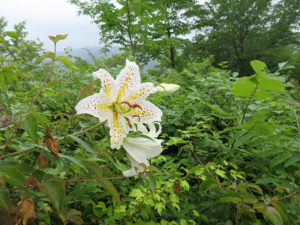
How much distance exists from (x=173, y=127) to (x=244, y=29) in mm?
16643

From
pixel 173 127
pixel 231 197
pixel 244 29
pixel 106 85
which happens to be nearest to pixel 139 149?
pixel 106 85

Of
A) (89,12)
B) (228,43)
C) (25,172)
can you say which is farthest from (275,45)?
(25,172)

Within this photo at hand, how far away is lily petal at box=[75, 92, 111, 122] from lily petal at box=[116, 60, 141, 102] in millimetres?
55

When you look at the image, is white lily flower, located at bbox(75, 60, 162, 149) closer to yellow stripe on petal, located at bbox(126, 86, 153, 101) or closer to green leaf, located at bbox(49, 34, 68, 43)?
yellow stripe on petal, located at bbox(126, 86, 153, 101)

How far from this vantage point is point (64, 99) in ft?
5.74

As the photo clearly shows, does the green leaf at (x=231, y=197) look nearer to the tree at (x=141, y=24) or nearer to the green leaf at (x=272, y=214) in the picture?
the green leaf at (x=272, y=214)

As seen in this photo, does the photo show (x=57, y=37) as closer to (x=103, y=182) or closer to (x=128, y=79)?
(x=128, y=79)

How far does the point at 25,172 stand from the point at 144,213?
23.0 inches

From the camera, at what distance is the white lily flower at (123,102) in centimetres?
60

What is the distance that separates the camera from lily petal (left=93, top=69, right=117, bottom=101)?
599 millimetres

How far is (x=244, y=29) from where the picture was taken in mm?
15570

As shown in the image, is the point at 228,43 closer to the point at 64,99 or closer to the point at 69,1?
the point at 69,1

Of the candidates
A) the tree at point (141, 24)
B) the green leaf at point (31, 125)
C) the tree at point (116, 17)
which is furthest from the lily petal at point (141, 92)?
the tree at point (116, 17)

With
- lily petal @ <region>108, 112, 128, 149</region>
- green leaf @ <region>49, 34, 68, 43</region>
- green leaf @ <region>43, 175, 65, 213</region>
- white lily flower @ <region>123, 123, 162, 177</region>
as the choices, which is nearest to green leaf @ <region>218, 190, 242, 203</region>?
white lily flower @ <region>123, 123, 162, 177</region>
